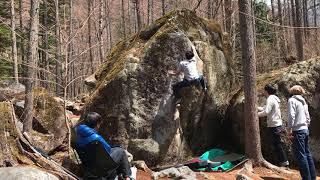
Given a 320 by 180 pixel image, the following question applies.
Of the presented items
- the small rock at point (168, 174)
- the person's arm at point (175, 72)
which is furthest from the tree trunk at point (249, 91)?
the small rock at point (168, 174)

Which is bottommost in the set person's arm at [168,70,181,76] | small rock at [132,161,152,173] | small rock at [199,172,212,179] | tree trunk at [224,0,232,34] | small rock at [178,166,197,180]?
small rock at [199,172,212,179]

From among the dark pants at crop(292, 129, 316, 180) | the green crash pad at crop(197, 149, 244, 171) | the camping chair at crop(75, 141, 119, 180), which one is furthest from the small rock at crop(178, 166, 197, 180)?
the camping chair at crop(75, 141, 119, 180)

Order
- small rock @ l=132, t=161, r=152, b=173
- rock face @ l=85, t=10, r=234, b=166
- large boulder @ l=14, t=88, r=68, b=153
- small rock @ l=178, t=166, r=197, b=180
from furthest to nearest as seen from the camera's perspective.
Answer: large boulder @ l=14, t=88, r=68, b=153
rock face @ l=85, t=10, r=234, b=166
small rock @ l=132, t=161, r=152, b=173
small rock @ l=178, t=166, r=197, b=180

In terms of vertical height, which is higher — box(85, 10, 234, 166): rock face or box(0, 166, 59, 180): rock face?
box(85, 10, 234, 166): rock face

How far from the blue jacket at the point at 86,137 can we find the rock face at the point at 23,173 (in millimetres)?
691

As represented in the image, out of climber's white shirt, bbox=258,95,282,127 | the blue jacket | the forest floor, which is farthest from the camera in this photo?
climber's white shirt, bbox=258,95,282,127

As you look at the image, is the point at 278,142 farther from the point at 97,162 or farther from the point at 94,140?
the point at 94,140

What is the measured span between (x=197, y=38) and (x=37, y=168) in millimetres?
6089

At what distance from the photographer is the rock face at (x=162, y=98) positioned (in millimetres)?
9547

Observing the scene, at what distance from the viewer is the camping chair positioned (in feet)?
20.5

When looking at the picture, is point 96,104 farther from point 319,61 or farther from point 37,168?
point 319,61

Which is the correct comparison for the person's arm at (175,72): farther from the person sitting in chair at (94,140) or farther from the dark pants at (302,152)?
the person sitting in chair at (94,140)

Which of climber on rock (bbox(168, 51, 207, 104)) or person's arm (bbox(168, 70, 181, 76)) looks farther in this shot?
person's arm (bbox(168, 70, 181, 76))

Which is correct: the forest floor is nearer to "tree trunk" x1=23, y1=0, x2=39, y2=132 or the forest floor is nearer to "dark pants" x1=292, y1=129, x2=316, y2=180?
"dark pants" x1=292, y1=129, x2=316, y2=180
